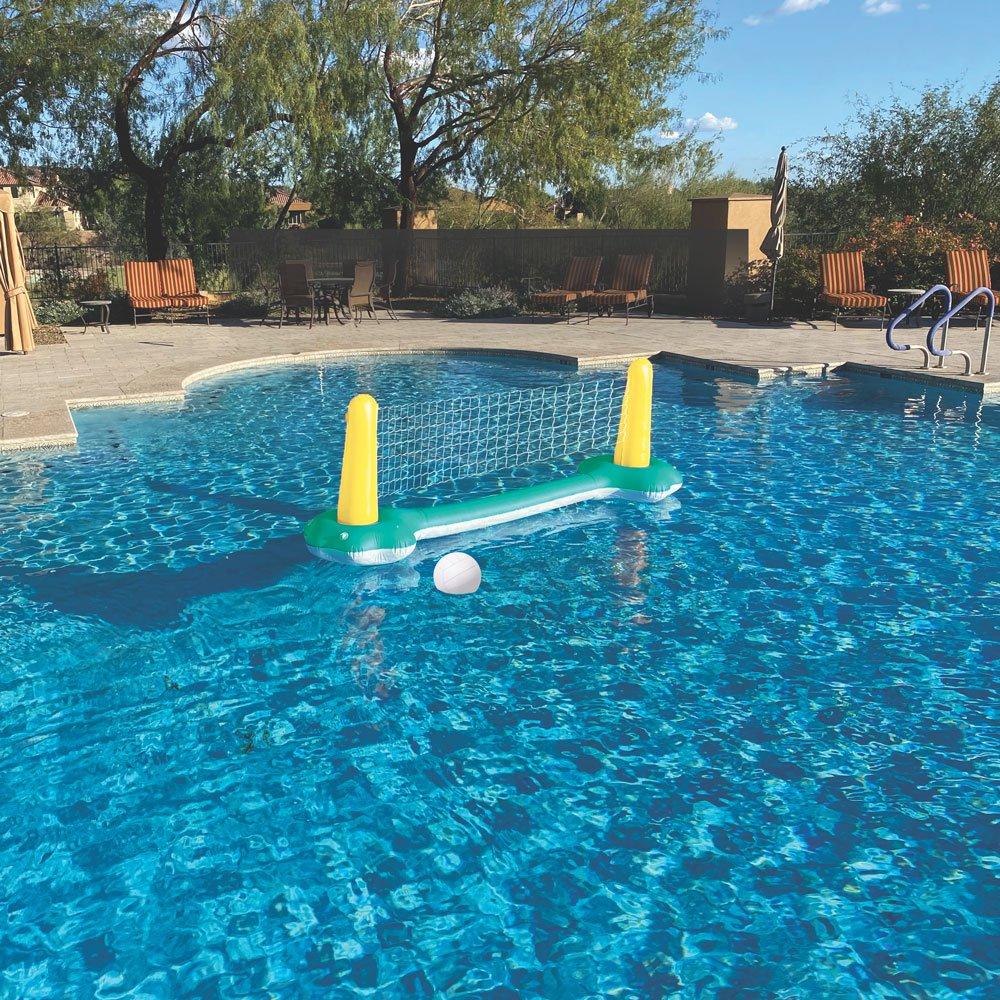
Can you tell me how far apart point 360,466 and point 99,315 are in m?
13.8

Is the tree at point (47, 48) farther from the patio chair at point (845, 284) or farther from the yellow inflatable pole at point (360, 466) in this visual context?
the yellow inflatable pole at point (360, 466)

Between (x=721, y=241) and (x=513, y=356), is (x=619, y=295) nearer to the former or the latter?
(x=721, y=241)

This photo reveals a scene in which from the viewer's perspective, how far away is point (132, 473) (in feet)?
26.1

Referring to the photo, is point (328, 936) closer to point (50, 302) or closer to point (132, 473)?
point (132, 473)

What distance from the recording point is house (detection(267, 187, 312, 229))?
23606mm

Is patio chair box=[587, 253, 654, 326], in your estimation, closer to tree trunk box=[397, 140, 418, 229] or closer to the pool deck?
the pool deck

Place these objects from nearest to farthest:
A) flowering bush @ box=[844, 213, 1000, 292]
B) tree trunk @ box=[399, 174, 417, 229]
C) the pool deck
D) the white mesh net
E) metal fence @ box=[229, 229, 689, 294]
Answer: the white mesh net, the pool deck, flowering bush @ box=[844, 213, 1000, 292], metal fence @ box=[229, 229, 689, 294], tree trunk @ box=[399, 174, 417, 229]

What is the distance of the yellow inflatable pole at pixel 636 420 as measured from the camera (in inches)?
282

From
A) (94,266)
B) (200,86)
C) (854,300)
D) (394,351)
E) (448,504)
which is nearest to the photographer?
(448,504)

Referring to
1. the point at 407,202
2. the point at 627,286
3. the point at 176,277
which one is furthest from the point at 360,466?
the point at 407,202

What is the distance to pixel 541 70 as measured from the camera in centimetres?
1848

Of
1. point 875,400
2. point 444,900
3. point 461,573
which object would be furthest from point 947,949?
point 875,400

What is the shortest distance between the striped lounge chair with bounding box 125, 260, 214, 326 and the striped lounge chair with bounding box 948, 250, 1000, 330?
41.6 feet

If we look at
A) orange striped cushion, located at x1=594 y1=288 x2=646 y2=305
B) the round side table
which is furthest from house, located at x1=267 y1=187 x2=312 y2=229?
orange striped cushion, located at x1=594 y1=288 x2=646 y2=305
